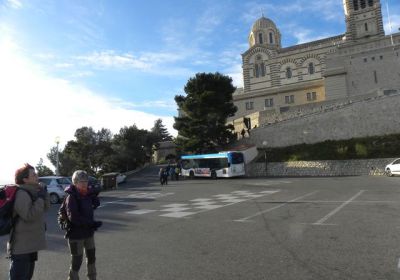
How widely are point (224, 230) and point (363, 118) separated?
3511 centimetres

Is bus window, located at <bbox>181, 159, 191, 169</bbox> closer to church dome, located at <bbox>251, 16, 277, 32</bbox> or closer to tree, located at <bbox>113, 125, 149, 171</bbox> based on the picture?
tree, located at <bbox>113, 125, 149, 171</bbox>

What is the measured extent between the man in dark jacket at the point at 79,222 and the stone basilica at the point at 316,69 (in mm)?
41412

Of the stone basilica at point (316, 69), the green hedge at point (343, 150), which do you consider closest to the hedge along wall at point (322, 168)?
the green hedge at point (343, 150)

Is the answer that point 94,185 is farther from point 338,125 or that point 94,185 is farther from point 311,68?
point 311,68

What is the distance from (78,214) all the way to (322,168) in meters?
32.0

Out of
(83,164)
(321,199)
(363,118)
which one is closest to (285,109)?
(363,118)

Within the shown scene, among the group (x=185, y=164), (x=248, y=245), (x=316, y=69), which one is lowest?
(x=248, y=245)

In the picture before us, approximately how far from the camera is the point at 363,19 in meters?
69.7

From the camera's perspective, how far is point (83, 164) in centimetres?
5400

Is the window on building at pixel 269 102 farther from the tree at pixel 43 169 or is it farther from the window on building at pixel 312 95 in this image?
the tree at pixel 43 169

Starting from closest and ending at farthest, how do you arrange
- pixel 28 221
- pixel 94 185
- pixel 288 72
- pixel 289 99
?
pixel 28 221
pixel 94 185
pixel 289 99
pixel 288 72

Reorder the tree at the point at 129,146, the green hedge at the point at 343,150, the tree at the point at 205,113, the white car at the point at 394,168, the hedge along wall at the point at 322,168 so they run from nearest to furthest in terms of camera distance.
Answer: the white car at the point at 394,168
the hedge along wall at the point at 322,168
the green hedge at the point at 343,150
the tree at the point at 205,113
the tree at the point at 129,146

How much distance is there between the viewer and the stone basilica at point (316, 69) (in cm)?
5698

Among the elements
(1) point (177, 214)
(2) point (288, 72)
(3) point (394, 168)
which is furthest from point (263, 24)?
(1) point (177, 214)
